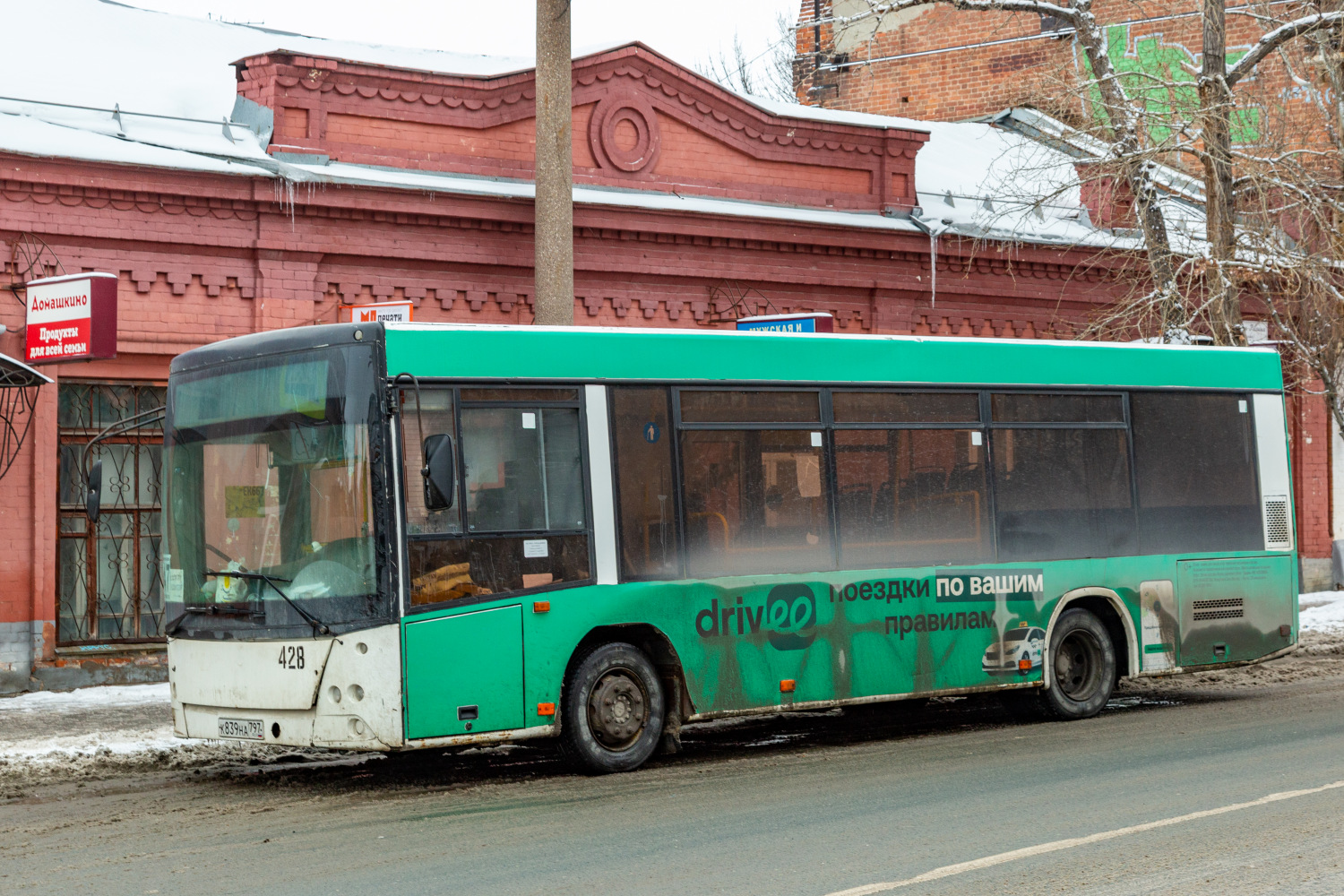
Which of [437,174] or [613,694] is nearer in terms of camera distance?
[613,694]

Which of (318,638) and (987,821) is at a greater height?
(318,638)

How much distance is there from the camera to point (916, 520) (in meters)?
11.5

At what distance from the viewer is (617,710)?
10.2m

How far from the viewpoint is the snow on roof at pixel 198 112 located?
50.9ft

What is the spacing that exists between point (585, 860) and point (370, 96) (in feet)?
36.5

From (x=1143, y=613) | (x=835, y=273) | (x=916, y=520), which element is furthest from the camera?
(x=835, y=273)

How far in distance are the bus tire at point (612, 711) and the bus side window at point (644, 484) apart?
1.85 feet

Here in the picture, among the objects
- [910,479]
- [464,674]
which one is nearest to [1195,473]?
[910,479]

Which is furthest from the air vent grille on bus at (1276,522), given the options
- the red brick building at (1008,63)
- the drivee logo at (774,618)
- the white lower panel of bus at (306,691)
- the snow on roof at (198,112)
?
the red brick building at (1008,63)

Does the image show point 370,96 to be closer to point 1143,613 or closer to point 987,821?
point 1143,613

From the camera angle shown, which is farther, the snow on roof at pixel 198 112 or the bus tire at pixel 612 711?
the snow on roof at pixel 198 112

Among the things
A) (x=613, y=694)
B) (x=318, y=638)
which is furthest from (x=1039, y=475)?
(x=318, y=638)

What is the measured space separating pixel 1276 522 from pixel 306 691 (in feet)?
27.5

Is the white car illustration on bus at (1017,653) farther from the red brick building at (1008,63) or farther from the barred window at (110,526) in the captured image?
the red brick building at (1008,63)
